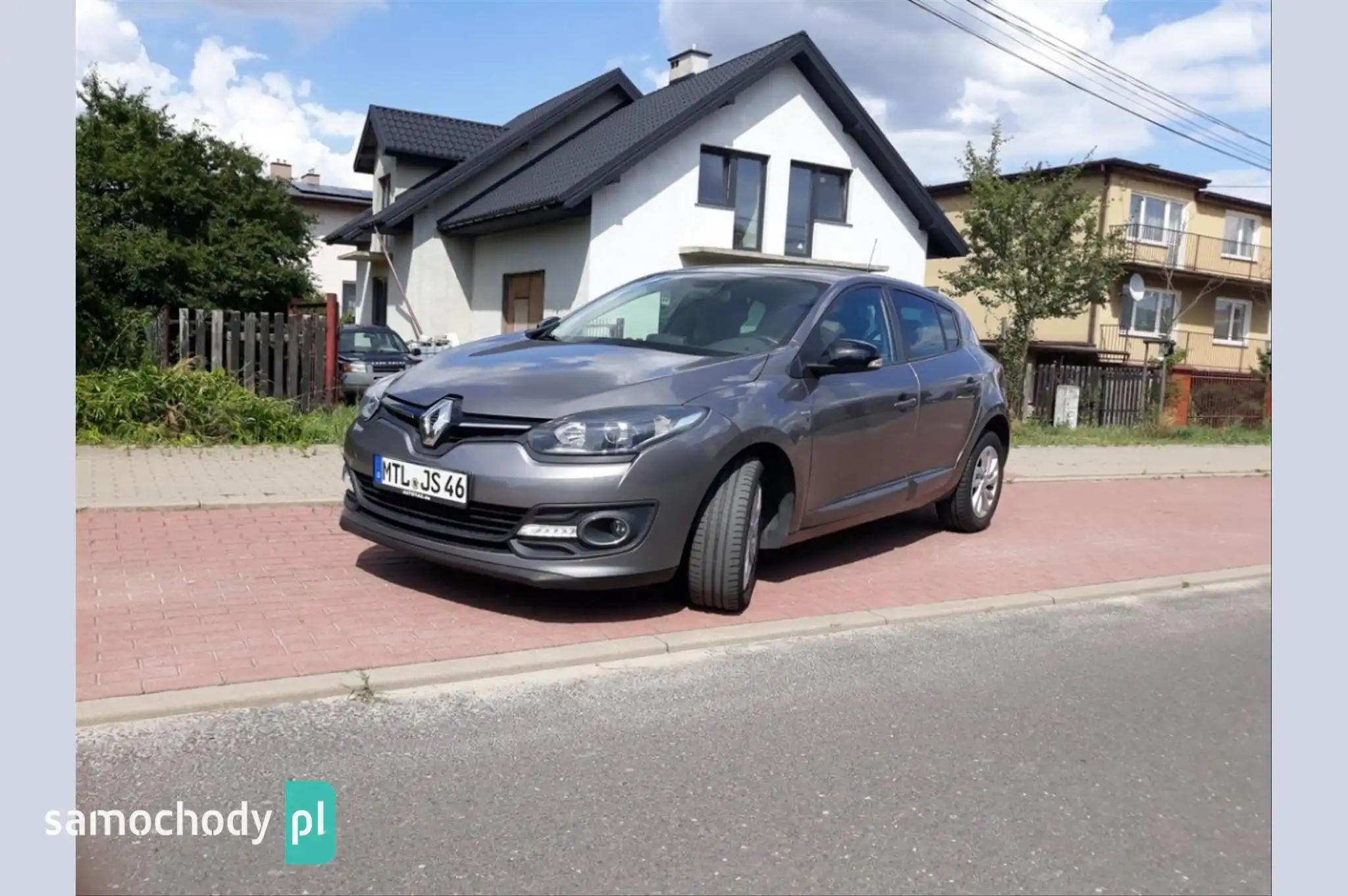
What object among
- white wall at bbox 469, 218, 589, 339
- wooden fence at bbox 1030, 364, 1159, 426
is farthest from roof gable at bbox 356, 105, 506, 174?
wooden fence at bbox 1030, 364, 1159, 426

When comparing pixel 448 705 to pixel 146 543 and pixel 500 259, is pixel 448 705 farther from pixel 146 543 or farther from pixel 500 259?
pixel 500 259

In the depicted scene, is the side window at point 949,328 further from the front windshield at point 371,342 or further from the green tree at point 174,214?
the green tree at point 174,214

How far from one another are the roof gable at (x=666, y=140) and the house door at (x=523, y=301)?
1.33 m

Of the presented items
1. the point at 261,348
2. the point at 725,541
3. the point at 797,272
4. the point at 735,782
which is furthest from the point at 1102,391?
the point at 735,782

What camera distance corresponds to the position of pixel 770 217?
22781 millimetres

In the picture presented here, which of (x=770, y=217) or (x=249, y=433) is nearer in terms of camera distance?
(x=249, y=433)

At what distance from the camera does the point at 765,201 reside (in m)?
22.8

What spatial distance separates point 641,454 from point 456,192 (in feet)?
68.7

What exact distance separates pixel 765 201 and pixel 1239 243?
23465 mm

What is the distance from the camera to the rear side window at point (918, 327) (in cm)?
743

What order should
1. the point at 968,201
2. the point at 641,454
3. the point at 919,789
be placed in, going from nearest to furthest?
the point at 919,789, the point at 641,454, the point at 968,201

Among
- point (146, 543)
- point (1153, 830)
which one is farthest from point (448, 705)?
point (146, 543)

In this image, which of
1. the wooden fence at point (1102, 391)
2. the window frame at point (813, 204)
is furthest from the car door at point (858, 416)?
the window frame at point (813, 204)

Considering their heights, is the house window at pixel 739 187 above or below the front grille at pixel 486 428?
above
